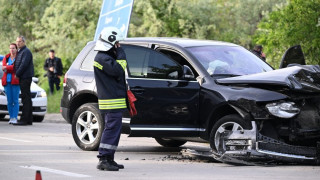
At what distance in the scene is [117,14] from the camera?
68.3 feet

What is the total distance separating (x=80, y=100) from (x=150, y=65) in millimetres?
1572

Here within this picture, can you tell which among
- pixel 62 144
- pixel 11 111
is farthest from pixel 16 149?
pixel 11 111

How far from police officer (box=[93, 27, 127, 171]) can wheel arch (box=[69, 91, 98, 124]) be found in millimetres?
2749

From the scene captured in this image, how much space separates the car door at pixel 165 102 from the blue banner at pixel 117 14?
7.84 metres

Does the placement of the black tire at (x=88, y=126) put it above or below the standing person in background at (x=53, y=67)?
below

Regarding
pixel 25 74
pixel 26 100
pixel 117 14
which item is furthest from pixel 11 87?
pixel 117 14

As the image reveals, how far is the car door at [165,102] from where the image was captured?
38.1 feet

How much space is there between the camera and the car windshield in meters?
11.8

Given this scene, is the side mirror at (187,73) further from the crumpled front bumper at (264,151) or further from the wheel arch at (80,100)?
the wheel arch at (80,100)

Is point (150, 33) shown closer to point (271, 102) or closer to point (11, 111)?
point (11, 111)

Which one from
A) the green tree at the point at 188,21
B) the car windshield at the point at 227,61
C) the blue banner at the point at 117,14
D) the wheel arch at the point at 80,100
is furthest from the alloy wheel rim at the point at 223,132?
the green tree at the point at 188,21

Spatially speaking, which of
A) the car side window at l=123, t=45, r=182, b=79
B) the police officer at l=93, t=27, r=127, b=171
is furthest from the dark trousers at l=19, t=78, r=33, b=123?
the police officer at l=93, t=27, r=127, b=171

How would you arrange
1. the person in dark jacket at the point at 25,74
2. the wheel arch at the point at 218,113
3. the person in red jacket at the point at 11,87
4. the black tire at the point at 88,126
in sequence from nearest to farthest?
the wheel arch at the point at 218,113
the black tire at the point at 88,126
the person in dark jacket at the point at 25,74
the person in red jacket at the point at 11,87

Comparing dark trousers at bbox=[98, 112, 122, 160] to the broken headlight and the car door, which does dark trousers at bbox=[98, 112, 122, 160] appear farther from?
the broken headlight
